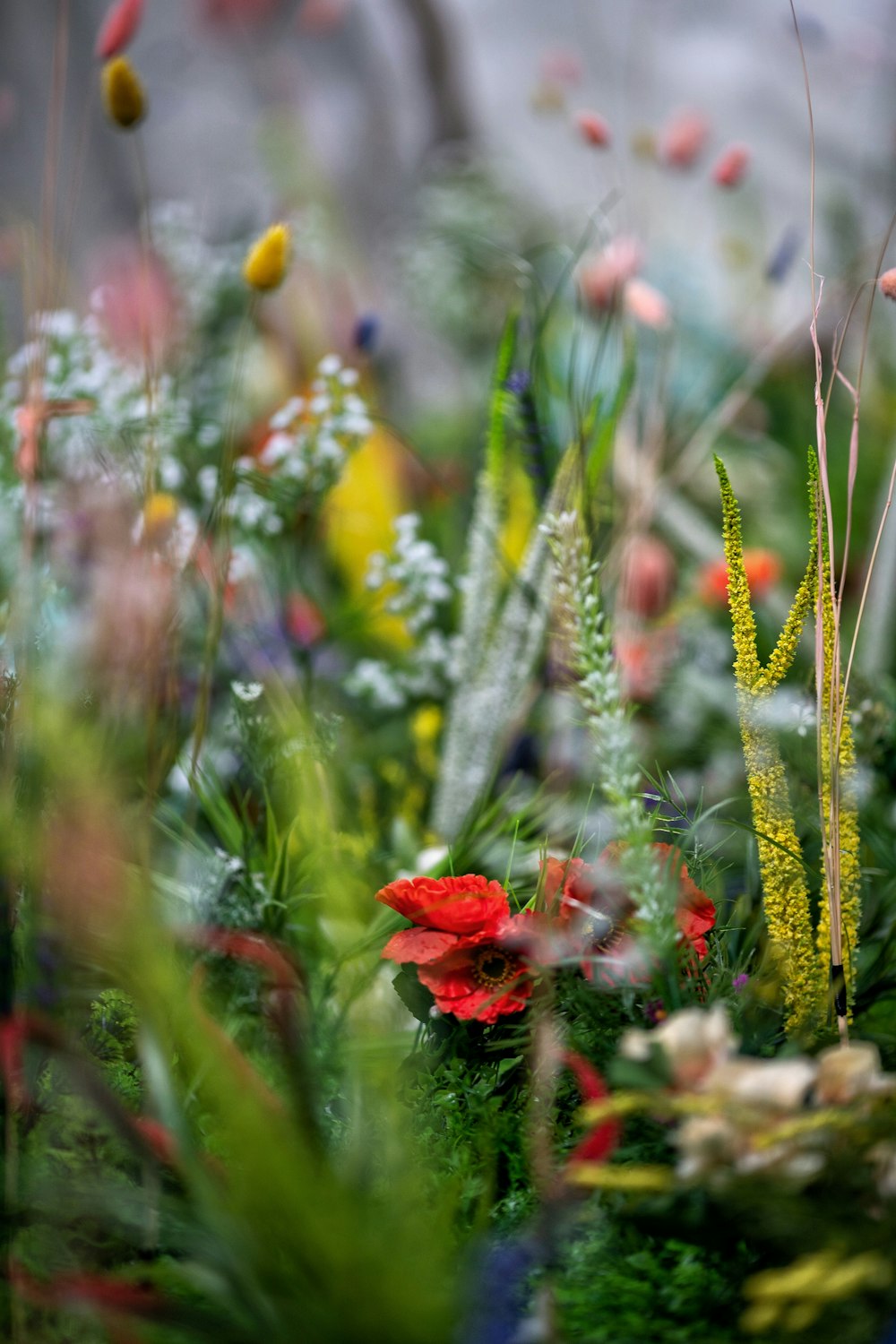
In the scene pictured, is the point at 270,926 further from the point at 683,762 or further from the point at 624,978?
the point at 683,762

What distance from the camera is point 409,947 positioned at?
461mm

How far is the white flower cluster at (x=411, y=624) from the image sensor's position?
2.44 ft

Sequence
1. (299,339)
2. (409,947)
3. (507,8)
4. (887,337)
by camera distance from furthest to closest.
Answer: (507,8) < (887,337) < (299,339) < (409,947)

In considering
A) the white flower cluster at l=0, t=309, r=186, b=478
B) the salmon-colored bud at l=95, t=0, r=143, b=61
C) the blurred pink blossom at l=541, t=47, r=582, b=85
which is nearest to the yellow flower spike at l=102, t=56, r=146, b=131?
the salmon-colored bud at l=95, t=0, r=143, b=61

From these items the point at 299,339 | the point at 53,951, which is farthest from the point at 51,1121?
the point at 299,339

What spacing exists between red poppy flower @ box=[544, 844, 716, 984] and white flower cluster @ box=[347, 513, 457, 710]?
28 cm

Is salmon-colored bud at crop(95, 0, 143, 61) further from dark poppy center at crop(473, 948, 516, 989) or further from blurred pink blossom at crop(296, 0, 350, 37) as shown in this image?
blurred pink blossom at crop(296, 0, 350, 37)

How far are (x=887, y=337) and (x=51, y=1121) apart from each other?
1459 millimetres

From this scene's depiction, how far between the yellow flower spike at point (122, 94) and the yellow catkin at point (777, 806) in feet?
1.25

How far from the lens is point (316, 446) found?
28.2 inches

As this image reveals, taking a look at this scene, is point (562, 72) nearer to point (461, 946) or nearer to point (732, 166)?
point (732, 166)

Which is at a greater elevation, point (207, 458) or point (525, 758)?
point (207, 458)

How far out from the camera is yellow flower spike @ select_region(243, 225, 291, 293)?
530mm

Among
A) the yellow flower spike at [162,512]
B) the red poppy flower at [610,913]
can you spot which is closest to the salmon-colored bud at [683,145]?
the yellow flower spike at [162,512]
